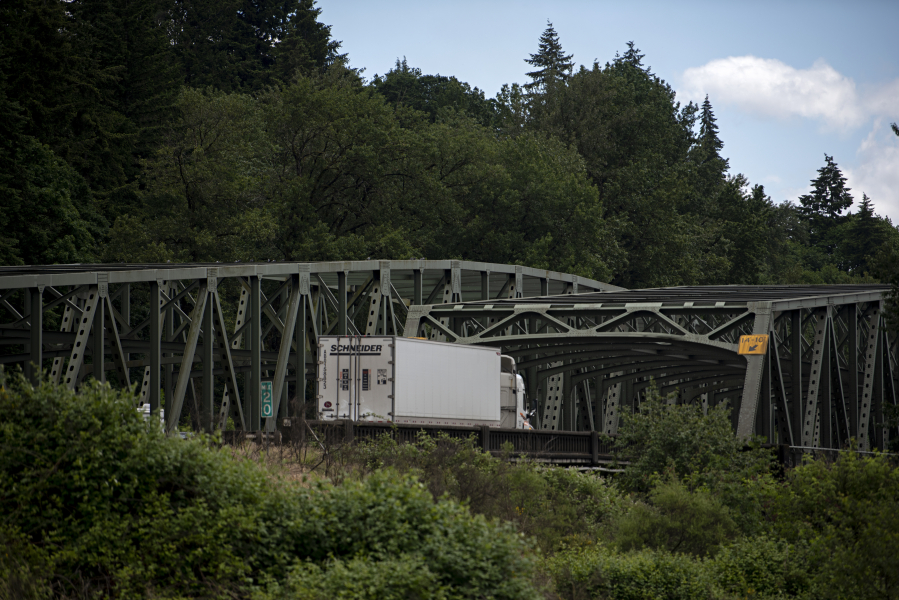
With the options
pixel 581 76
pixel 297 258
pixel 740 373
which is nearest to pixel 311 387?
pixel 297 258

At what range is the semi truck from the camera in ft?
79.9

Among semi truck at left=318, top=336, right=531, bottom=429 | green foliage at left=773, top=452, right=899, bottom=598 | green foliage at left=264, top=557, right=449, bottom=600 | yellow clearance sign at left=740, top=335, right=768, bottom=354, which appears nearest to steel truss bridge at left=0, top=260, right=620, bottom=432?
semi truck at left=318, top=336, right=531, bottom=429

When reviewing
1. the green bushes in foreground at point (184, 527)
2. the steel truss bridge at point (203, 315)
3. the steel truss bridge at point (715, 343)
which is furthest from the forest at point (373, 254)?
the steel truss bridge at point (203, 315)

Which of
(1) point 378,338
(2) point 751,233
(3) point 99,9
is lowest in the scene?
(1) point 378,338

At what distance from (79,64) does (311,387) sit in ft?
73.6

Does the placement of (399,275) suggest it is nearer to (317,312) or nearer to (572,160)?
(317,312)

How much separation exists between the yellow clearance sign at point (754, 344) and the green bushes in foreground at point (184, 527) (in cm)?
1410

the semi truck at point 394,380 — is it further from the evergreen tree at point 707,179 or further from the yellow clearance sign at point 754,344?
the evergreen tree at point 707,179

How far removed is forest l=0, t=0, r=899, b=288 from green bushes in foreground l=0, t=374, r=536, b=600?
81.7ft

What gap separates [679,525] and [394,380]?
8.25 m

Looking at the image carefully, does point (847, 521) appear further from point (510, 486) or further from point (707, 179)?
point (707, 179)

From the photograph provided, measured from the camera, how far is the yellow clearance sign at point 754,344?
82.5 feet

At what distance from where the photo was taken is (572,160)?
73.4 m

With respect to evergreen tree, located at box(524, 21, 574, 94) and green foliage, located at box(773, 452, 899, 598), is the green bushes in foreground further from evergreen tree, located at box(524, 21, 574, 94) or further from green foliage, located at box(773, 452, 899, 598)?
evergreen tree, located at box(524, 21, 574, 94)
